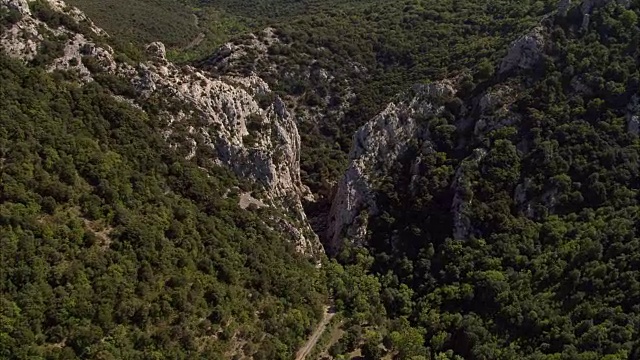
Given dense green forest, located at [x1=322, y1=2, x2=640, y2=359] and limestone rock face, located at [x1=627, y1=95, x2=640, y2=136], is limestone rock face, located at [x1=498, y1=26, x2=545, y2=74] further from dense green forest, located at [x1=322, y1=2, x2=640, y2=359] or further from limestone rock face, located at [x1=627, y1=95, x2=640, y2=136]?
limestone rock face, located at [x1=627, y1=95, x2=640, y2=136]

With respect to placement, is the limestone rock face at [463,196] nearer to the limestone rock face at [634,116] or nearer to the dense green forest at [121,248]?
the limestone rock face at [634,116]

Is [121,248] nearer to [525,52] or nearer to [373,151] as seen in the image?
[373,151]

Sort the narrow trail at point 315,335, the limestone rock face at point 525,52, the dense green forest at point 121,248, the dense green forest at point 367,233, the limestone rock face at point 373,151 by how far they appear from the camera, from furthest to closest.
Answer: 1. the limestone rock face at point 525,52
2. the limestone rock face at point 373,151
3. the narrow trail at point 315,335
4. the dense green forest at point 367,233
5. the dense green forest at point 121,248

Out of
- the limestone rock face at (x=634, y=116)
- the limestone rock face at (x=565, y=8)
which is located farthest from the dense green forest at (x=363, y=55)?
the limestone rock face at (x=634, y=116)

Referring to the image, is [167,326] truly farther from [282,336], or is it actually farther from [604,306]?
[604,306]

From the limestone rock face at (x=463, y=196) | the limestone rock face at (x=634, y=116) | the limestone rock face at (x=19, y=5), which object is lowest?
the limestone rock face at (x=463, y=196)

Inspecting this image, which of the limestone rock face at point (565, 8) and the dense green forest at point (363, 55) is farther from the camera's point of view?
the dense green forest at point (363, 55)

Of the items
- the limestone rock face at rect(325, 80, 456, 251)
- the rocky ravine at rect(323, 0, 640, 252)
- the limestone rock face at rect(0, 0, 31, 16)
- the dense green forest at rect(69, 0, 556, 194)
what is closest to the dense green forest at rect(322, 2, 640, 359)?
the rocky ravine at rect(323, 0, 640, 252)
